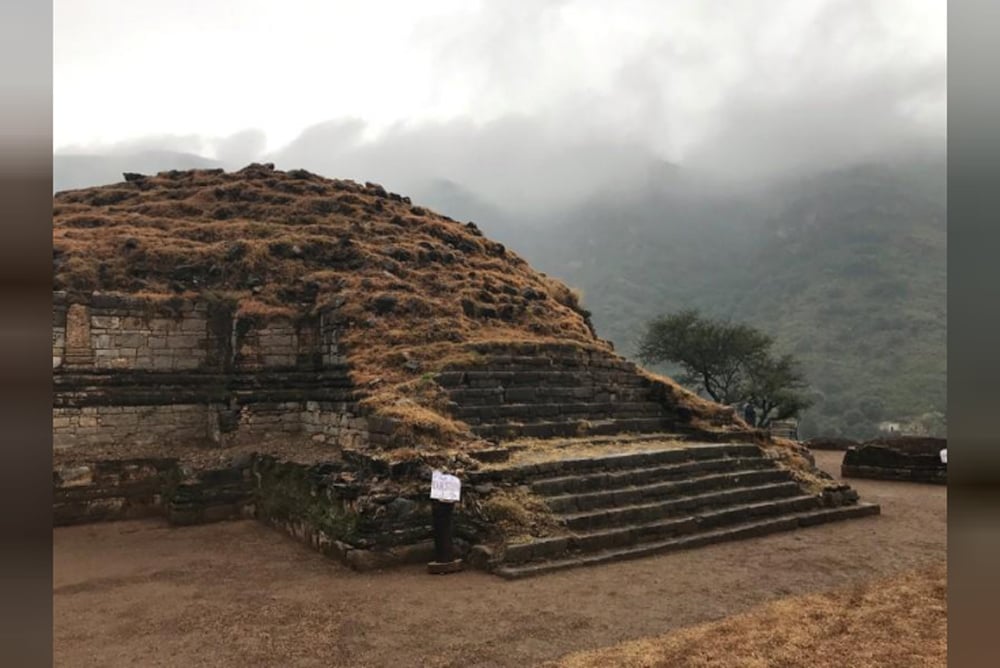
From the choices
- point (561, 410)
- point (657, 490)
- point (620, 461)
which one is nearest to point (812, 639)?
point (657, 490)

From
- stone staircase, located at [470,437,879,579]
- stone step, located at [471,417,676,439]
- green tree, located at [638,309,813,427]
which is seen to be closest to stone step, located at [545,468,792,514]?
stone staircase, located at [470,437,879,579]

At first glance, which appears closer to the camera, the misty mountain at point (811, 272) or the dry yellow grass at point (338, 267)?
the dry yellow grass at point (338, 267)

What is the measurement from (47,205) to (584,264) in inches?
6184

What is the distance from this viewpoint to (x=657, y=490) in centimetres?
1114

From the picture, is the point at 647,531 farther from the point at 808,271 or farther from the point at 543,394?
the point at 808,271

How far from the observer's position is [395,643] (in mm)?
6602

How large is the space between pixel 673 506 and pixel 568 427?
9.21 ft

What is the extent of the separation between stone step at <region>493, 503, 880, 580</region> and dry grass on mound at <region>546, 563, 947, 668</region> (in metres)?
2.37

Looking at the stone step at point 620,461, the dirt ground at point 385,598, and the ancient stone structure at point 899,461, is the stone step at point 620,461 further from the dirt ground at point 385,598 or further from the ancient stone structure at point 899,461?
the ancient stone structure at point 899,461

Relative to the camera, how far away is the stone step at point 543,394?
12.8 metres

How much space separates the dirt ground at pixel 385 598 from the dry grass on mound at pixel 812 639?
35 cm

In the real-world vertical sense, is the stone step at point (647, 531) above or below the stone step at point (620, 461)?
below

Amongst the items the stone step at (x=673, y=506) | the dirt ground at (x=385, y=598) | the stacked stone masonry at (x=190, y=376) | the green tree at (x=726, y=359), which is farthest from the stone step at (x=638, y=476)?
the green tree at (x=726, y=359)

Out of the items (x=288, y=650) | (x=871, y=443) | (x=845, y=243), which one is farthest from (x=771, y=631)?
(x=845, y=243)
